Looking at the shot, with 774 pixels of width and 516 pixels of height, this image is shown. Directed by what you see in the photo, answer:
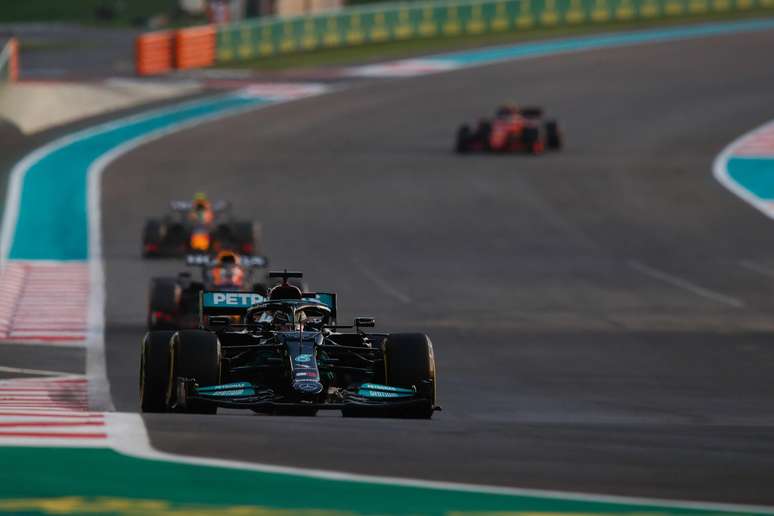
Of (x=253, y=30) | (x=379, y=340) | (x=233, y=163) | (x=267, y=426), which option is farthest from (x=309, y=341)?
(x=253, y=30)

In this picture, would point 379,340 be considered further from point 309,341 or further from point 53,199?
point 53,199

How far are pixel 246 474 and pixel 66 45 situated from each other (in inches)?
2465

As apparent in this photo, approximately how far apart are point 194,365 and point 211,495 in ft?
14.3

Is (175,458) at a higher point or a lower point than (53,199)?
higher

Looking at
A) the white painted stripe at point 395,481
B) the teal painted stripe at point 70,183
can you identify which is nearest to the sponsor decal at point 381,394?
the white painted stripe at point 395,481

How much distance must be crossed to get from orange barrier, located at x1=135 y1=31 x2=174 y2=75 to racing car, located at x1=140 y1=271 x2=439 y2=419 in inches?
1619

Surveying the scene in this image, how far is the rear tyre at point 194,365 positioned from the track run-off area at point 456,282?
4.23ft

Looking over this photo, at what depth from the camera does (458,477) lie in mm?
10477

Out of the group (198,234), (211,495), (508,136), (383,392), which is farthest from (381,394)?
(508,136)

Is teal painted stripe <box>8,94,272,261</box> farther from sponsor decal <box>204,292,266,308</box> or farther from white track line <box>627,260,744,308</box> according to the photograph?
sponsor decal <box>204,292,266,308</box>

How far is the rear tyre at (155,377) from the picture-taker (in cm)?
1412

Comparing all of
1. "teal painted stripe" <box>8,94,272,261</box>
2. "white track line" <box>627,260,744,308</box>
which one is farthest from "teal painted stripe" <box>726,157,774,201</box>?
"teal painted stripe" <box>8,94,272,261</box>

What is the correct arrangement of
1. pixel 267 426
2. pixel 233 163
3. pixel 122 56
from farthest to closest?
pixel 122 56, pixel 233 163, pixel 267 426

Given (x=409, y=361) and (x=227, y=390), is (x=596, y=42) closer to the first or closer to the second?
(x=409, y=361)
